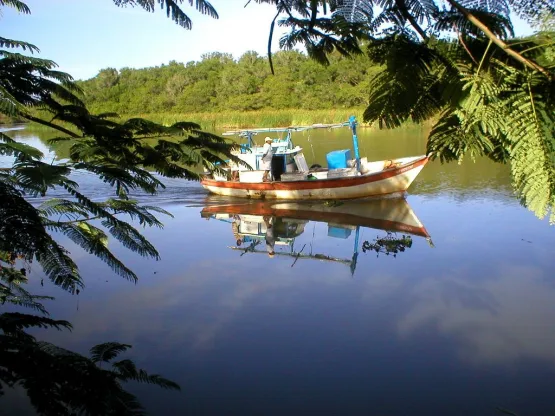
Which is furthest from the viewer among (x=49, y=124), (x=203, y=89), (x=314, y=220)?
(x=203, y=89)

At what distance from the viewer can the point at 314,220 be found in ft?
46.5

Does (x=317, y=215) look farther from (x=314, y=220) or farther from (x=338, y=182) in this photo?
(x=338, y=182)

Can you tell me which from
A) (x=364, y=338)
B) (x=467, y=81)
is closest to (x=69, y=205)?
(x=467, y=81)

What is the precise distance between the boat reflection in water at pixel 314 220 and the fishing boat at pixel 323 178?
28cm

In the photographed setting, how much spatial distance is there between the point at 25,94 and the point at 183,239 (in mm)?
9718

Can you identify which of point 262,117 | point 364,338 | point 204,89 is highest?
point 204,89

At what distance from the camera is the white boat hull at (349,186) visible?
1563 cm

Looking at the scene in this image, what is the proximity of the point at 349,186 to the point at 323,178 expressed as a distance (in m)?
0.81

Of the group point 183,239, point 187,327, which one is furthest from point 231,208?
point 187,327

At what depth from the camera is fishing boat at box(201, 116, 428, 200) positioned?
15.7 metres

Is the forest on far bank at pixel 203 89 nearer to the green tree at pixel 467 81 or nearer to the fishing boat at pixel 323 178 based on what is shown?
the fishing boat at pixel 323 178

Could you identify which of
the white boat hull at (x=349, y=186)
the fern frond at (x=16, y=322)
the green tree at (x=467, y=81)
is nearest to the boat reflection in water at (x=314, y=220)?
the white boat hull at (x=349, y=186)

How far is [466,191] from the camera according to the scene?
50.6ft

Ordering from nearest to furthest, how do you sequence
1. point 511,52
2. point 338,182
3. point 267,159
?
point 511,52, point 338,182, point 267,159
